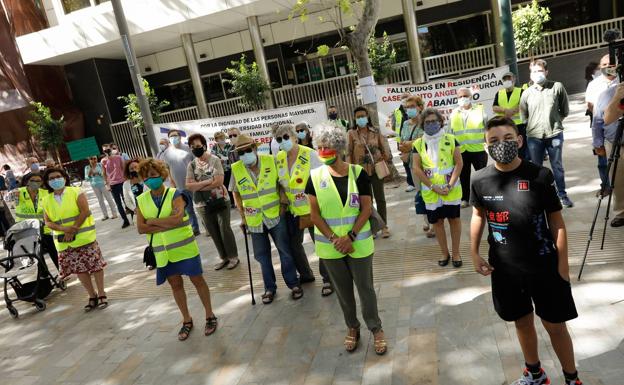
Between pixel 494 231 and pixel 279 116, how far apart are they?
22.9 feet

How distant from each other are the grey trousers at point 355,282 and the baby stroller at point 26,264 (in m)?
4.71

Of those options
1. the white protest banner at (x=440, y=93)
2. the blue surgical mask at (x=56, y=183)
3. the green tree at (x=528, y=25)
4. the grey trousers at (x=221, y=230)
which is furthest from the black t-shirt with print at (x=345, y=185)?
the green tree at (x=528, y=25)

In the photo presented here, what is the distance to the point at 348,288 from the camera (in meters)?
3.48

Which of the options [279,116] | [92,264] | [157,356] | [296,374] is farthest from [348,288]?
[279,116]

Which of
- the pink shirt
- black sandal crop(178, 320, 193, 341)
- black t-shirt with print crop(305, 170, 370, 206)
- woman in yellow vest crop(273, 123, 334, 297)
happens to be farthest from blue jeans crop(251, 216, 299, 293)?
the pink shirt

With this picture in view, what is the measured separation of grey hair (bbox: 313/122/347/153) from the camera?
10.7ft

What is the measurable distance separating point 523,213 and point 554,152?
3713 millimetres

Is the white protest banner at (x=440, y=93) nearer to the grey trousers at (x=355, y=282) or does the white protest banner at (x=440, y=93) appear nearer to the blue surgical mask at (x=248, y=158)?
the blue surgical mask at (x=248, y=158)

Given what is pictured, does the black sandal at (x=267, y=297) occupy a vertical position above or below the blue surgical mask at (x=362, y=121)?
below

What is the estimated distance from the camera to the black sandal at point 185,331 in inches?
172

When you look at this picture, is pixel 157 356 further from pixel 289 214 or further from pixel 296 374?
pixel 289 214

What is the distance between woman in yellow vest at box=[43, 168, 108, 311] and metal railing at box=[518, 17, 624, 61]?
1537 cm

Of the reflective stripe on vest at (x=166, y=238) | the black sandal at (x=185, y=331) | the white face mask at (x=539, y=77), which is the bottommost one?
the black sandal at (x=185, y=331)

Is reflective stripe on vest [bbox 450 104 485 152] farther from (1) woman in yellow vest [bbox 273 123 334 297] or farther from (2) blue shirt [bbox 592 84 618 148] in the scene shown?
(1) woman in yellow vest [bbox 273 123 334 297]
